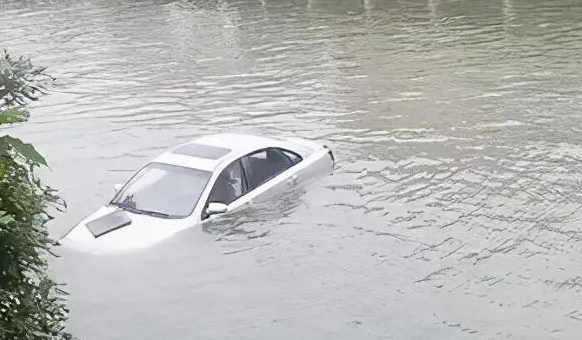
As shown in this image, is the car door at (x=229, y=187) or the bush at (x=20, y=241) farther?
the car door at (x=229, y=187)

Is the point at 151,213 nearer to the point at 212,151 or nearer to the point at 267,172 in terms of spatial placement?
the point at 212,151

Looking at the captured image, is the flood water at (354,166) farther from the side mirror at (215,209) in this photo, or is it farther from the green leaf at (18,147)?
the green leaf at (18,147)

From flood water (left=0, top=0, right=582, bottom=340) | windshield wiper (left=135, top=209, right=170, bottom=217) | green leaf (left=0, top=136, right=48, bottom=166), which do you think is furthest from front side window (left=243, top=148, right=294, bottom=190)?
green leaf (left=0, top=136, right=48, bottom=166)

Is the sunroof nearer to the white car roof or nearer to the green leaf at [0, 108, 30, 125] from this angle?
the white car roof

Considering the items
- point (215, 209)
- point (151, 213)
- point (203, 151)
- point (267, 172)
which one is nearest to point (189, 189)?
point (215, 209)

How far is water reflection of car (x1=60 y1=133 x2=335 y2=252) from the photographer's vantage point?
480 inches

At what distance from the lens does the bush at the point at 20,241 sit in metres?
5.77

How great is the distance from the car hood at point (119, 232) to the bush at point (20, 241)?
219 inches

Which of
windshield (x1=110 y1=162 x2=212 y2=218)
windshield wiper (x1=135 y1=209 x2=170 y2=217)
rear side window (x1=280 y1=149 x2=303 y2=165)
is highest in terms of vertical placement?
windshield (x1=110 y1=162 x2=212 y2=218)

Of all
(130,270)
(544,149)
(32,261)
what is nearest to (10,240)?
(32,261)

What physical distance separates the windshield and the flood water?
544 mm

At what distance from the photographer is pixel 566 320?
10609 mm

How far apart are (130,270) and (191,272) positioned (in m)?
0.84

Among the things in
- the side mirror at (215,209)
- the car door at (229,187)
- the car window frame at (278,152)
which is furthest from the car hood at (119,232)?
the car window frame at (278,152)
